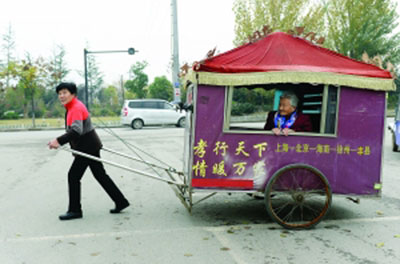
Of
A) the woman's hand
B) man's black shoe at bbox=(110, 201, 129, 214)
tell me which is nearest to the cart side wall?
man's black shoe at bbox=(110, 201, 129, 214)

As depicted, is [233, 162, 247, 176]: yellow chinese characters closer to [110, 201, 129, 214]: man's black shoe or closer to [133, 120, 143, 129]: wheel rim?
[110, 201, 129, 214]: man's black shoe

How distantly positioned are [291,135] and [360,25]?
27004 millimetres

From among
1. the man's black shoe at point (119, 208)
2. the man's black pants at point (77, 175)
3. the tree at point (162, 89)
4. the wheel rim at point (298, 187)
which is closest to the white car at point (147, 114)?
the man's black shoe at point (119, 208)

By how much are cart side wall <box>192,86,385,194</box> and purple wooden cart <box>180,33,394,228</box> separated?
1 centimetres

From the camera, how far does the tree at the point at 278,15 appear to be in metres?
26.7

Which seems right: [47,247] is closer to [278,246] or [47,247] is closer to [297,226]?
[278,246]

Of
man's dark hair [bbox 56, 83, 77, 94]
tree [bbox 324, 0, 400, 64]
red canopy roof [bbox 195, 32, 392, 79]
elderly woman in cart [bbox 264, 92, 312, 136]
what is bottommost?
elderly woman in cart [bbox 264, 92, 312, 136]

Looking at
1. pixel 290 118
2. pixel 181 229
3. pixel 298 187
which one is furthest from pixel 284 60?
pixel 181 229

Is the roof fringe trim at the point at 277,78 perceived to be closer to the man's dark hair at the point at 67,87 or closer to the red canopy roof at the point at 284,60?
the red canopy roof at the point at 284,60

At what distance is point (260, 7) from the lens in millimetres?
27266

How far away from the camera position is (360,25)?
92.6 ft

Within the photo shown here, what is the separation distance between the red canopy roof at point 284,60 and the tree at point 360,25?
2613 centimetres

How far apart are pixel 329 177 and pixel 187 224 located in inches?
69.4

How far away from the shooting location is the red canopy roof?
4.44 m
